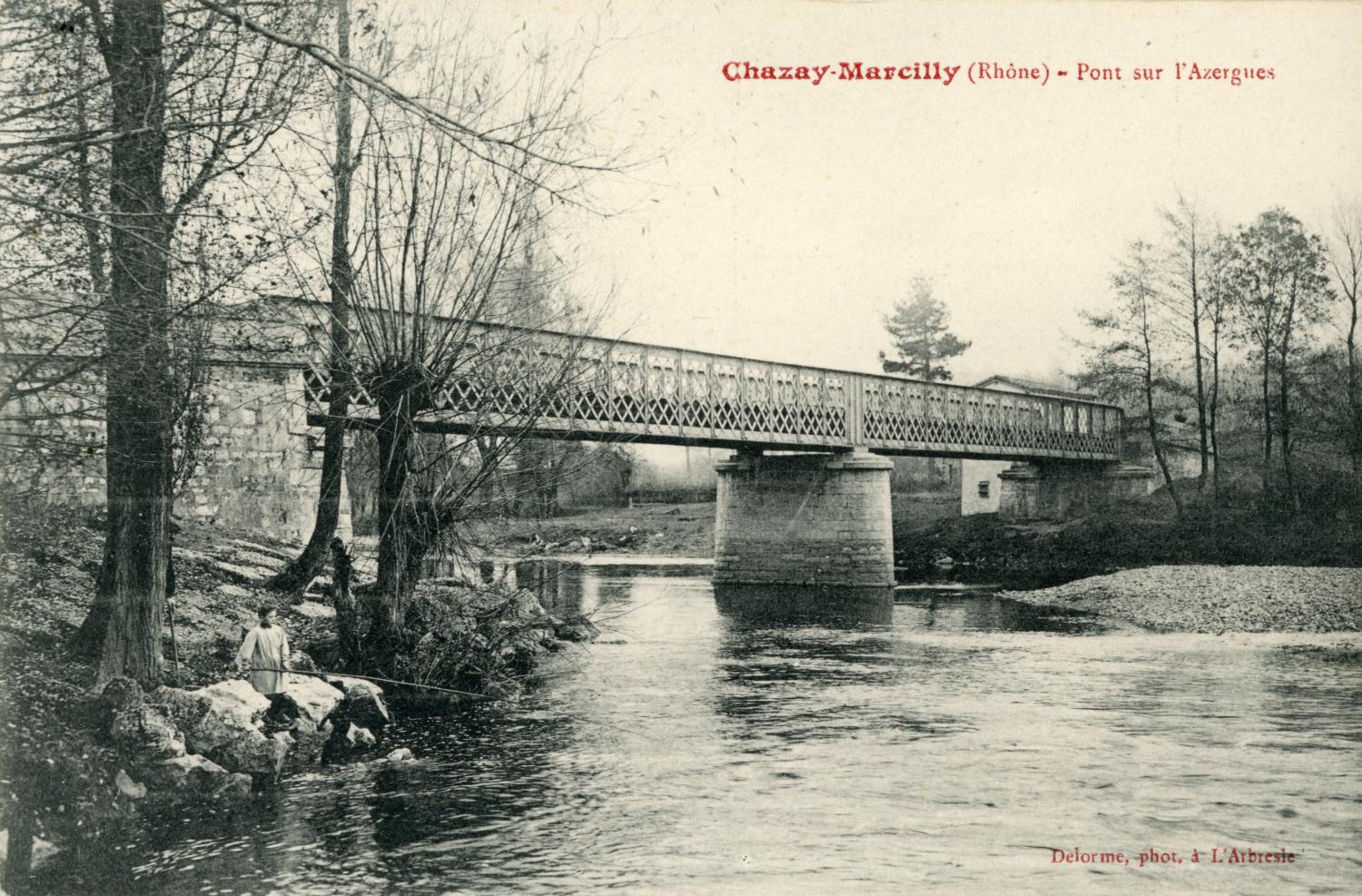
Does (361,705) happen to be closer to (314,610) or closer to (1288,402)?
(314,610)

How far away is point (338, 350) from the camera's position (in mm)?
12156

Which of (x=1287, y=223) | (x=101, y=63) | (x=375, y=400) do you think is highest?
(x=1287, y=223)

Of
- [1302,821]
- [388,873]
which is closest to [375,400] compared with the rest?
[388,873]

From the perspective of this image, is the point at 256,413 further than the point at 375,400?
Yes

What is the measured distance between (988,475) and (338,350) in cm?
4215

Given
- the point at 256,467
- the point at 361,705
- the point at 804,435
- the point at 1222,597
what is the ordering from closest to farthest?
the point at 361,705
the point at 256,467
the point at 1222,597
the point at 804,435

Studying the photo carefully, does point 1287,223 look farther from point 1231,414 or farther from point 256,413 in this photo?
point 256,413

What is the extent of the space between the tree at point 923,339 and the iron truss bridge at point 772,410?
16.5m

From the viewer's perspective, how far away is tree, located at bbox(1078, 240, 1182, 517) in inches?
1409

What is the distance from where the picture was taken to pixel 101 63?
28.7 ft

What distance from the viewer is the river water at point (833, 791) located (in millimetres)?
6938

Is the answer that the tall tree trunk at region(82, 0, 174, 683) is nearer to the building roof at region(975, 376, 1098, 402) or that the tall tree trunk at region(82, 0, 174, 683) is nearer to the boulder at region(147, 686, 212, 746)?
the boulder at region(147, 686, 212, 746)

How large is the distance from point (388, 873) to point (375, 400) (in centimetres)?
708

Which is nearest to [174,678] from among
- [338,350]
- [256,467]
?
[338,350]
